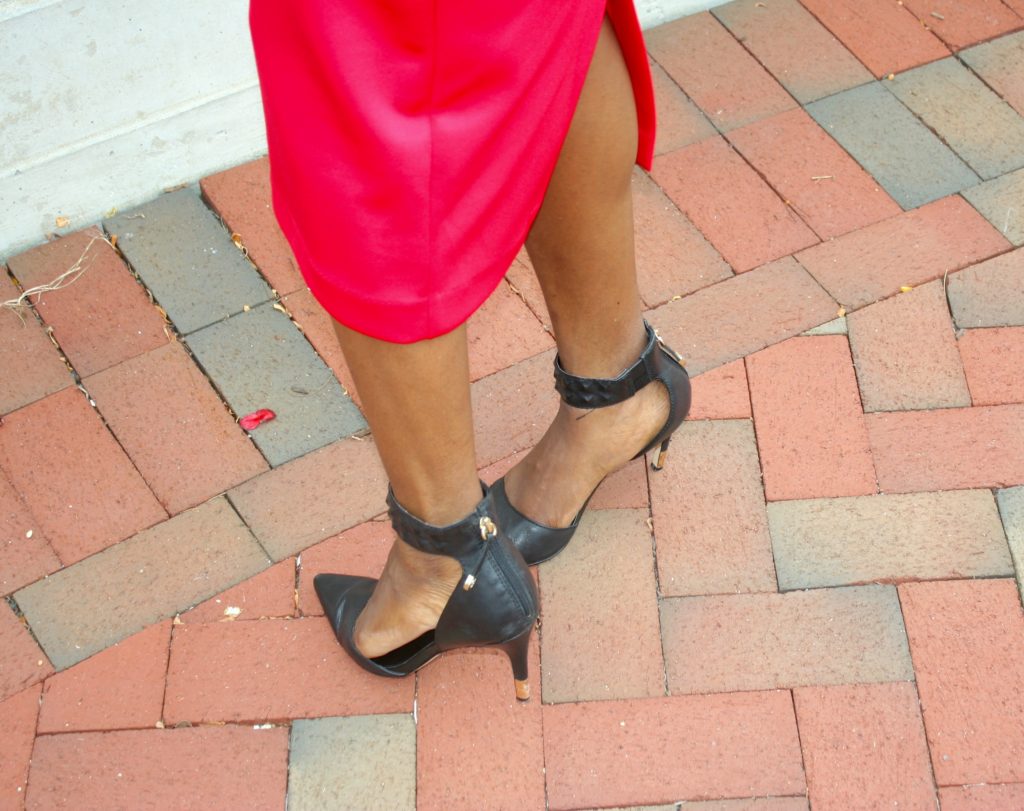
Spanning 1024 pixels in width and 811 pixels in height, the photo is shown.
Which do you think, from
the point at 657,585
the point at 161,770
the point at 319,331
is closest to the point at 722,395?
the point at 657,585

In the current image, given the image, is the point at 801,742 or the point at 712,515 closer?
the point at 801,742

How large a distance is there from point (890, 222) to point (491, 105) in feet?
4.39

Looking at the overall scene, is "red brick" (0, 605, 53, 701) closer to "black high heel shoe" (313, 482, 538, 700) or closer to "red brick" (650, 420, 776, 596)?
"black high heel shoe" (313, 482, 538, 700)

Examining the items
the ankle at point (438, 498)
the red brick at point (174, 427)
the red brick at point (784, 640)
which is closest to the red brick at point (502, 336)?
the red brick at point (174, 427)

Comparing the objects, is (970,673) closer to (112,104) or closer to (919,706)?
(919,706)

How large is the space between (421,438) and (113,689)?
0.71m

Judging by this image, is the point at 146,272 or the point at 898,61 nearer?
the point at 146,272

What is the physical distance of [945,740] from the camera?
64.2 inches

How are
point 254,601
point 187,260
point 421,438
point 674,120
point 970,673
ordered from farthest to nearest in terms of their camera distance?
point 674,120 < point 187,260 < point 254,601 < point 970,673 < point 421,438

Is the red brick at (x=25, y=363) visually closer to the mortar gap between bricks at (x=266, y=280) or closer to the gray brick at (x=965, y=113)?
the mortar gap between bricks at (x=266, y=280)

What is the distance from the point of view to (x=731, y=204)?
7.45ft

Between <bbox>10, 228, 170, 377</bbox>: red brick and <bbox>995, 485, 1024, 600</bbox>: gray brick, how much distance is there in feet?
4.68

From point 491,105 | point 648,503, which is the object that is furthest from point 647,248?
point 491,105

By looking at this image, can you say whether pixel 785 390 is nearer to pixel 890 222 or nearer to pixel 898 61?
pixel 890 222
